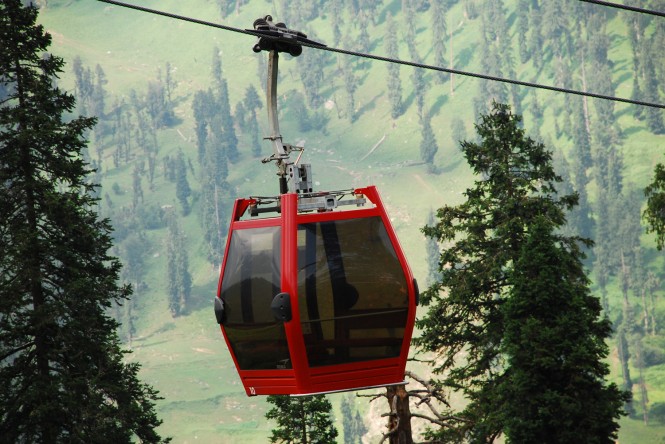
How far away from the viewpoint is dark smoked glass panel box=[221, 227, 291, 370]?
14.3 metres

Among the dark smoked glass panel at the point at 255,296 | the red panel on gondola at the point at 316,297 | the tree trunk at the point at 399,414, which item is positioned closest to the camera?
the red panel on gondola at the point at 316,297

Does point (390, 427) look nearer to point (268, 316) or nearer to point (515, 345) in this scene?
point (515, 345)

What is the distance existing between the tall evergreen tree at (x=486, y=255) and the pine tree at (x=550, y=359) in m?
1.09

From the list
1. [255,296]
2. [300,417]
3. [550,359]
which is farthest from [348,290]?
[300,417]

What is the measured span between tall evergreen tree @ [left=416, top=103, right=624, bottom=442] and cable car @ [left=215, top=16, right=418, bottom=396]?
722 inches

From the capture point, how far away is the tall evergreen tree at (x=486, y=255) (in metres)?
33.5

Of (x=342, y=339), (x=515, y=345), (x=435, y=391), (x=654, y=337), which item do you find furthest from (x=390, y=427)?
(x=654, y=337)

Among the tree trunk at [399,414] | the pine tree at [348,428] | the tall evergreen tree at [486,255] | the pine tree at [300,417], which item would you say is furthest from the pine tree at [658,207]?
the pine tree at [348,428]

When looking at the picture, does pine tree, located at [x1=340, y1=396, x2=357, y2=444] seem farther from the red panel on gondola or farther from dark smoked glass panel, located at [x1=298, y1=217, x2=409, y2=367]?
dark smoked glass panel, located at [x1=298, y1=217, x2=409, y2=367]

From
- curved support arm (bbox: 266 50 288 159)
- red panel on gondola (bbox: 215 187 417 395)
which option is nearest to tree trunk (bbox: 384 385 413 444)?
red panel on gondola (bbox: 215 187 417 395)

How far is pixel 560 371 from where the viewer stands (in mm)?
31078

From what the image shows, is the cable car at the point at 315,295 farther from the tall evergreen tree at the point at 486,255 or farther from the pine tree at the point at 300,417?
the tall evergreen tree at the point at 486,255

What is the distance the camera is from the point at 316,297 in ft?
46.5

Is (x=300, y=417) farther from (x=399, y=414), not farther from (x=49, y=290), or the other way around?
(x=49, y=290)
